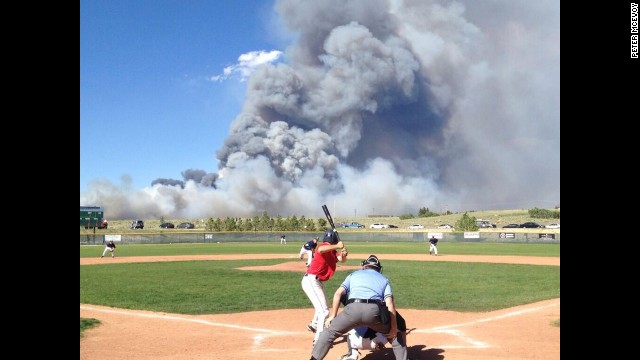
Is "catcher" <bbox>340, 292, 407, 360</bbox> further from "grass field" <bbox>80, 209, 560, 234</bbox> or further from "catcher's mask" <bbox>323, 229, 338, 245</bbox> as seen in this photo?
"grass field" <bbox>80, 209, 560, 234</bbox>

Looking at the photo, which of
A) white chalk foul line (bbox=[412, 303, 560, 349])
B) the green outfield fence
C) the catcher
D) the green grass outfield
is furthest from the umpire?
the green outfield fence

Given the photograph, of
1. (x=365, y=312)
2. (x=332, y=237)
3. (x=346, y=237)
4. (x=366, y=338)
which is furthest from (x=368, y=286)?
(x=346, y=237)

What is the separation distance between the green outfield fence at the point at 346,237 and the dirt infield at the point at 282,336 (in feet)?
151

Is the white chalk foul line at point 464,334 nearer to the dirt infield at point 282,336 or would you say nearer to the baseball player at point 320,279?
the dirt infield at point 282,336

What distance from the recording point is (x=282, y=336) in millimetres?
10273

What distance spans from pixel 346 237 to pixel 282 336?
5294 centimetres

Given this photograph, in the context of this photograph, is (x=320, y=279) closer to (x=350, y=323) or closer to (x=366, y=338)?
(x=366, y=338)

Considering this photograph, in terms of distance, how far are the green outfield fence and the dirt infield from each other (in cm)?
4618

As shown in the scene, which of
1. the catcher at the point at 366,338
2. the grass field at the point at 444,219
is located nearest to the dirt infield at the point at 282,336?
the catcher at the point at 366,338

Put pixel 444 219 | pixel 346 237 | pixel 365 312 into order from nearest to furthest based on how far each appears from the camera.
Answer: pixel 365 312, pixel 346 237, pixel 444 219

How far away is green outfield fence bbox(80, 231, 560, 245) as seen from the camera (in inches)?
2279

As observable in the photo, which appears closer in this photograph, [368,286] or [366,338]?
[368,286]
